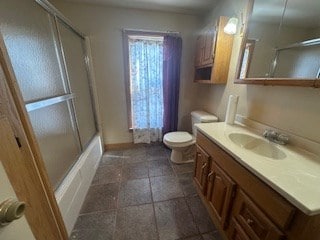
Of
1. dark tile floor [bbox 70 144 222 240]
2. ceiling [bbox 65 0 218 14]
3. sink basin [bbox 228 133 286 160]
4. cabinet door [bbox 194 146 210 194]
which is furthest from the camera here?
ceiling [bbox 65 0 218 14]

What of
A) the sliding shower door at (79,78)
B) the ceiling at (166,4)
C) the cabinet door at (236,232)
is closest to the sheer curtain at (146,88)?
the ceiling at (166,4)

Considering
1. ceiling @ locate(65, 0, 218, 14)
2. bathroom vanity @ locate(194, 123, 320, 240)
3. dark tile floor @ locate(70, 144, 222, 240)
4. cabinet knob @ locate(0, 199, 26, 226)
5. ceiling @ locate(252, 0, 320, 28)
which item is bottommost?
dark tile floor @ locate(70, 144, 222, 240)

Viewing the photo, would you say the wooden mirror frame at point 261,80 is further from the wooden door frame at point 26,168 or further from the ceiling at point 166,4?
the wooden door frame at point 26,168

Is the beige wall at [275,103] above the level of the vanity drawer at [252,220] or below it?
above

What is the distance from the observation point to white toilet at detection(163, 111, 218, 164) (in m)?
1.99

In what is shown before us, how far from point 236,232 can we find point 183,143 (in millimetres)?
1125

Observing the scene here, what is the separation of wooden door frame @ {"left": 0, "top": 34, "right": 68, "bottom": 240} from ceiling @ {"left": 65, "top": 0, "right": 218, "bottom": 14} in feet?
6.18

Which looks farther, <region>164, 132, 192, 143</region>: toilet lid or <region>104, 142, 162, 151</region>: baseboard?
<region>104, 142, 162, 151</region>: baseboard

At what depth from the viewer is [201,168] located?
1481mm

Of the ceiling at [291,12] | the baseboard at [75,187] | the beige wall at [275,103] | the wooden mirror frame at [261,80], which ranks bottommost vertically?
the baseboard at [75,187]

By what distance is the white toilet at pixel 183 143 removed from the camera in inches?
78.5

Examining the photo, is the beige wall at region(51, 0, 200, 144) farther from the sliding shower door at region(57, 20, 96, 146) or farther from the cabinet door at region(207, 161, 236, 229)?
the cabinet door at region(207, 161, 236, 229)

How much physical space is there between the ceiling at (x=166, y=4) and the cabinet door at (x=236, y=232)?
2.41 m

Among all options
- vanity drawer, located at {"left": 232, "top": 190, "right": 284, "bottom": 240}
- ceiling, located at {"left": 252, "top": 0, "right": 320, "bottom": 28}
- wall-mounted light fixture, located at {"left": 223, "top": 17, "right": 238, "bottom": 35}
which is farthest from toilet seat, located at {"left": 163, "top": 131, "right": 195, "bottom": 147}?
ceiling, located at {"left": 252, "top": 0, "right": 320, "bottom": 28}
